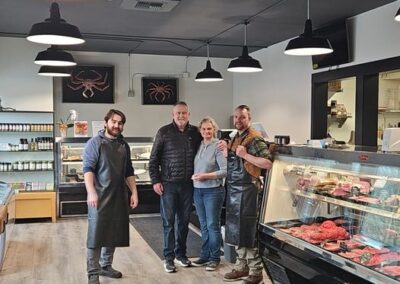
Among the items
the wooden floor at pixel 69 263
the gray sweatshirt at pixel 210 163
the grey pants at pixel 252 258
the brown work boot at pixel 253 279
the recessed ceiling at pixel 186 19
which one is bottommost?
the wooden floor at pixel 69 263

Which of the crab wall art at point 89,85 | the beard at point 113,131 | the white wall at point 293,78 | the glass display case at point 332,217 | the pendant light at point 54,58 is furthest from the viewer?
the crab wall art at point 89,85

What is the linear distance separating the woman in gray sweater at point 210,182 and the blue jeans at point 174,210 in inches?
4.4

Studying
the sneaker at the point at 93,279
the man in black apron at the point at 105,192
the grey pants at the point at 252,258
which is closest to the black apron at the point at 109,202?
the man in black apron at the point at 105,192

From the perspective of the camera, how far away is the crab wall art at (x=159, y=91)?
333 inches

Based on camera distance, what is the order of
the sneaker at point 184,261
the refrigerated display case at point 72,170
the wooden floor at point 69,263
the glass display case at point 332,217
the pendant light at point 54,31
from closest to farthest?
1. the glass display case at point 332,217
2. the pendant light at point 54,31
3. the wooden floor at point 69,263
4. the sneaker at point 184,261
5. the refrigerated display case at point 72,170

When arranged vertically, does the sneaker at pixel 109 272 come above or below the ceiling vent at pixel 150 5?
below

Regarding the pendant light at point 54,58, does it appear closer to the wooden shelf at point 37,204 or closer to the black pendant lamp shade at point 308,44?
the black pendant lamp shade at point 308,44

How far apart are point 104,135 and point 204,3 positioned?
197 centimetres

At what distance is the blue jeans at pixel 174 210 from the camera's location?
4332 millimetres

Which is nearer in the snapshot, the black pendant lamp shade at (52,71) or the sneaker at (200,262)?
the sneaker at (200,262)

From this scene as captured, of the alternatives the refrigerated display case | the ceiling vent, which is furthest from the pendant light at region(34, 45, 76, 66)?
the refrigerated display case

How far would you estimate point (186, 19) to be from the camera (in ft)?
18.5

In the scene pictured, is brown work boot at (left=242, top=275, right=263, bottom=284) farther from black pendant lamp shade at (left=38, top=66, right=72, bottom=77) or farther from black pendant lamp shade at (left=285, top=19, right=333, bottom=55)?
black pendant lamp shade at (left=38, top=66, right=72, bottom=77)

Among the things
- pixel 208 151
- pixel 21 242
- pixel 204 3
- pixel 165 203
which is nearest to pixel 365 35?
pixel 204 3
